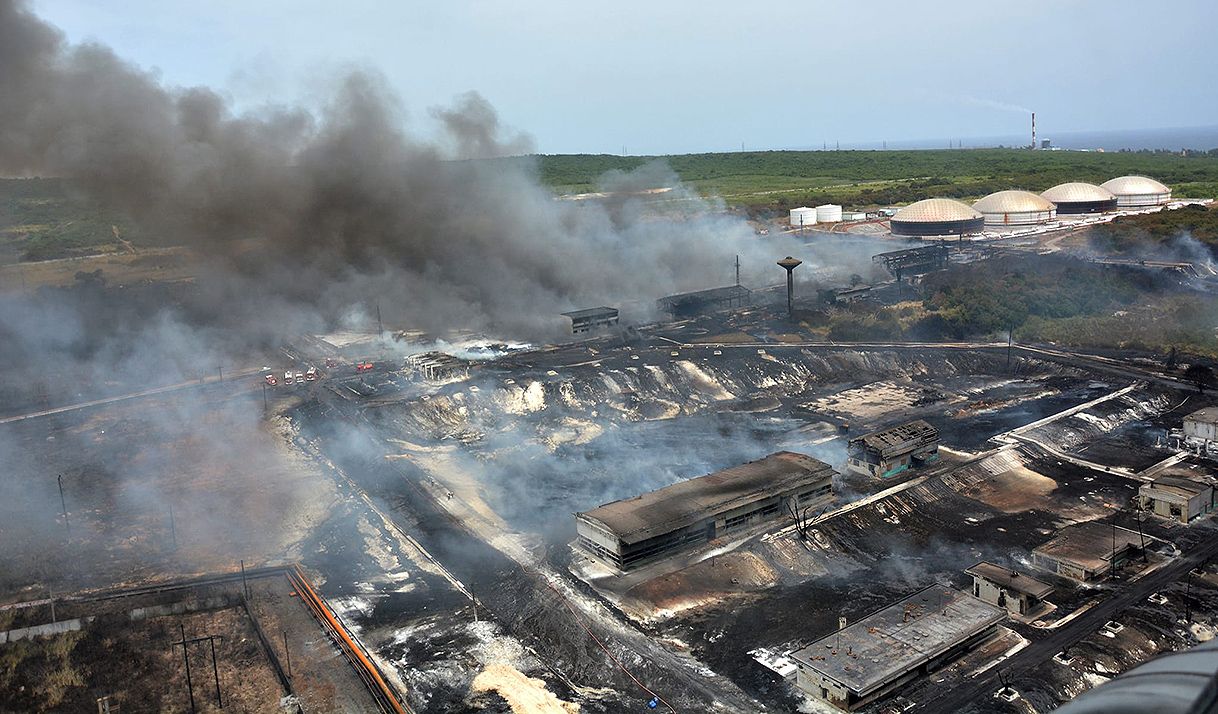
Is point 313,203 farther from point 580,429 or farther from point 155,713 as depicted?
point 155,713

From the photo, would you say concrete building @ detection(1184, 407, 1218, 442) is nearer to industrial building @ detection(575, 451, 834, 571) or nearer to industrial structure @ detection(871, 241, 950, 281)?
industrial building @ detection(575, 451, 834, 571)

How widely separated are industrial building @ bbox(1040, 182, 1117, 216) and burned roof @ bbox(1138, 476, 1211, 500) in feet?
276

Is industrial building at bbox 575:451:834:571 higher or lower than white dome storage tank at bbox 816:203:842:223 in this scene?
lower

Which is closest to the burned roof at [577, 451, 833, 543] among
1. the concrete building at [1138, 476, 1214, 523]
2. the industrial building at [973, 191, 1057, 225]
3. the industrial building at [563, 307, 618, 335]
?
the concrete building at [1138, 476, 1214, 523]

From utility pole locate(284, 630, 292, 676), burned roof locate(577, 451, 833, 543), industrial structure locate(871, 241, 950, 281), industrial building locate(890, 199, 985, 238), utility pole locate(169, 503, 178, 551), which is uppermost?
industrial building locate(890, 199, 985, 238)

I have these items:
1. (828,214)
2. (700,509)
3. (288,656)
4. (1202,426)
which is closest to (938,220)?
(828,214)

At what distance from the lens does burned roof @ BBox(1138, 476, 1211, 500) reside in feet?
121

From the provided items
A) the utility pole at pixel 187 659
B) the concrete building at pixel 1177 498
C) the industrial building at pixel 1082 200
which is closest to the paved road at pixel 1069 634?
the concrete building at pixel 1177 498

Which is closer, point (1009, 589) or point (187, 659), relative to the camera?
point (187, 659)

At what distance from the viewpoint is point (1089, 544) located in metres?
34.2

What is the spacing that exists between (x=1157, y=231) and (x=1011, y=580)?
229 ft

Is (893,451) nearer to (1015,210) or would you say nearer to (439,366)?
(439,366)

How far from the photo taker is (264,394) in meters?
57.5

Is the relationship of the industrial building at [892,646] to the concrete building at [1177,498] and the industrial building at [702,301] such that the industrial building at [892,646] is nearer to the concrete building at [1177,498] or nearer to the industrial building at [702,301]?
the concrete building at [1177,498]
